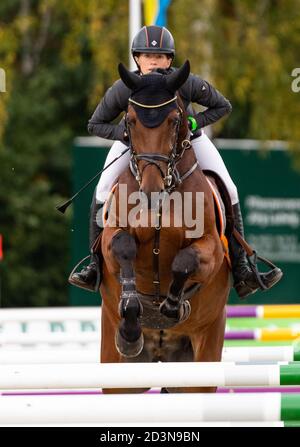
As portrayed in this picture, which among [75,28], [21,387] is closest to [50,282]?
[75,28]

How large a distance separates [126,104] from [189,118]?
0.35m

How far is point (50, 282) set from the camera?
1820 centimetres

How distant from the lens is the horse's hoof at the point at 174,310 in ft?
20.3

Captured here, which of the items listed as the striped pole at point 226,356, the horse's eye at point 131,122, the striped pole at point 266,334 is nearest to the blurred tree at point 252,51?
the striped pole at point 266,334

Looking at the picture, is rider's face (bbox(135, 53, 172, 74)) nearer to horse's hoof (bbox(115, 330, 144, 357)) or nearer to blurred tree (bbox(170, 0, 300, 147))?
horse's hoof (bbox(115, 330, 144, 357))

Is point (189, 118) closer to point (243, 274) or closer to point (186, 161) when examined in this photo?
point (186, 161)

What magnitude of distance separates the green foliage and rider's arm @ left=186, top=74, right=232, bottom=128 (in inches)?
345

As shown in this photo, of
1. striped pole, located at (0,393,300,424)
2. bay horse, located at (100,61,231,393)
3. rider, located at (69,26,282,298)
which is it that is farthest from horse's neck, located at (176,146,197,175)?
striped pole, located at (0,393,300,424)

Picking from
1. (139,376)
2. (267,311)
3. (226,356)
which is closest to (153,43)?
(226,356)

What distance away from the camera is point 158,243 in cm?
622

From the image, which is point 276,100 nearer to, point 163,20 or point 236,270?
point 163,20

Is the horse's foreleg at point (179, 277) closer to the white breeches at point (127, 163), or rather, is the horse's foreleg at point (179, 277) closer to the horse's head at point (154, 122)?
the horse's head at point (154, 122)

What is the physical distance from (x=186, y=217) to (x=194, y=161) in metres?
0.38
